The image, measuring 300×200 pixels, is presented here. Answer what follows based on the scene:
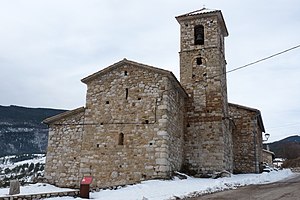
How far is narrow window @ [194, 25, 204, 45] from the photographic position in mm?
21469

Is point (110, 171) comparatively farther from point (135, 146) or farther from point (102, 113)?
point (102, 113)

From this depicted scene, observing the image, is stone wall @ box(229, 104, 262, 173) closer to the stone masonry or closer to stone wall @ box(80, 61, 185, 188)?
the stone masonry

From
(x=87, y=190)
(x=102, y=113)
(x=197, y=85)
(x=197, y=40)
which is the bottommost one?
(x=87, y=190)

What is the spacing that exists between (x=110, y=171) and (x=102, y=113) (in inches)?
118

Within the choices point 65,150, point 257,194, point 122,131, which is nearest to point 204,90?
point 122,131

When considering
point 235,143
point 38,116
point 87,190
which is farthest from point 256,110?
point 38,116

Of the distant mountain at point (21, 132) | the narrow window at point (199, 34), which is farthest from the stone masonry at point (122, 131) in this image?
the distant mountain at point (21, 132)

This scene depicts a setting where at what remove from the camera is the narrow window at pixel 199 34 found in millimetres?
21469

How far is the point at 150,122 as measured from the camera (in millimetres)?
16359

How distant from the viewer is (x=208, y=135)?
63.5 ft

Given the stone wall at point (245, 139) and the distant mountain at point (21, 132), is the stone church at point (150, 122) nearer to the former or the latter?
the stone wall at point (245, 139)

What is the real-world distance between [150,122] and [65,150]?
200 inches

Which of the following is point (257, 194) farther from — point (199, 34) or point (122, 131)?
point (199, 34)

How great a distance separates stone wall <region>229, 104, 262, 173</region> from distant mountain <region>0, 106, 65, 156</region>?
83.4 metres
